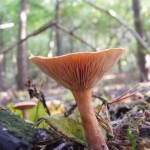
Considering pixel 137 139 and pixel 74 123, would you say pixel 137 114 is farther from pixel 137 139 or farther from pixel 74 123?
pixel 74 123

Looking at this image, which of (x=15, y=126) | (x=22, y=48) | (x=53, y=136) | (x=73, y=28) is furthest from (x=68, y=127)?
(x=22, y=48)

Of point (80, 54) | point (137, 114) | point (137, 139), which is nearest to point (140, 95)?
point (137, 114)

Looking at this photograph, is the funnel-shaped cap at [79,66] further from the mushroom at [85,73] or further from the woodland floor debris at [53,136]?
the woodland floor debris at [53,136]

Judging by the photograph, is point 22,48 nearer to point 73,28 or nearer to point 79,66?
point 73,28

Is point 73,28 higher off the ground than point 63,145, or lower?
higher

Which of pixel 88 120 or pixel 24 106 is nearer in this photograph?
pixel 88 120

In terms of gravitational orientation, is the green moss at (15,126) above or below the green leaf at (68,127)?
above

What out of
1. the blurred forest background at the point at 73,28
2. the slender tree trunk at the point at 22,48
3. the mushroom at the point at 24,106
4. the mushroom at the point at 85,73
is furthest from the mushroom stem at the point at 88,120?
the slender tree trunk at the point at 22,48
